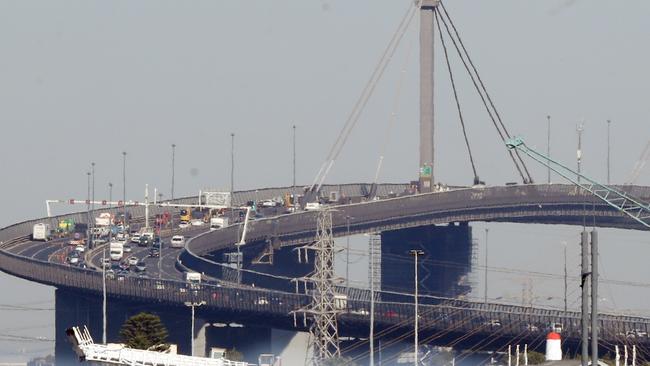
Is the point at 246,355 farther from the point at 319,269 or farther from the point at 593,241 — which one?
the point at 593,241

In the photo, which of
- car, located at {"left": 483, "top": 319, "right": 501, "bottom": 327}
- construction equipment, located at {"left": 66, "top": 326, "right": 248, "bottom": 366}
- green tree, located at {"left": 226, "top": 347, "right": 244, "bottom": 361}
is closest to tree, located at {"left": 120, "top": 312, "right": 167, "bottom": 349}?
construction equipment, located at {"left": 66, "top": 326, "right": 248, "bottom": 366}

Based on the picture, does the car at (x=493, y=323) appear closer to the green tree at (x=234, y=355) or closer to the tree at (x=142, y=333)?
the green tree at (x=234, y=355)

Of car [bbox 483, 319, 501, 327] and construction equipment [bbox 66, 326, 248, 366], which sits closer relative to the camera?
construction equipment [bbox 66, 326, 248, 366]

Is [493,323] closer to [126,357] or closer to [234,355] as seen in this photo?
[234,355]

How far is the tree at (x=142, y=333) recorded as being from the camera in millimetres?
131000

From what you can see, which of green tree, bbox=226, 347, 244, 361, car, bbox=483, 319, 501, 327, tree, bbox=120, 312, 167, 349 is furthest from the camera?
green tree, bbox=226, 347, 244, 361

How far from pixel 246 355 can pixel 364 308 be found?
1605 cm

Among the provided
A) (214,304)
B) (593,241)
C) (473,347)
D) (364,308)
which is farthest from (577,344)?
(593,241)

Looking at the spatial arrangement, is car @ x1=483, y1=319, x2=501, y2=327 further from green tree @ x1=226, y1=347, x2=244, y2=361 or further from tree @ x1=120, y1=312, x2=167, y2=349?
tree @ x1=120, y1=312, x2=167, y2=349

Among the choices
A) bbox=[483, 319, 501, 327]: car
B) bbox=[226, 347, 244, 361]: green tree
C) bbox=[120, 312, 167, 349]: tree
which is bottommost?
bbox=[226, 347, 244, 361]: green tree

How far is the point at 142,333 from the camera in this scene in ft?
441

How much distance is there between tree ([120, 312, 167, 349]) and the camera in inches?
5157

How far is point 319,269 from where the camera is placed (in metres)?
153

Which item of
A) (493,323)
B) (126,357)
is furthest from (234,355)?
(126,357)
